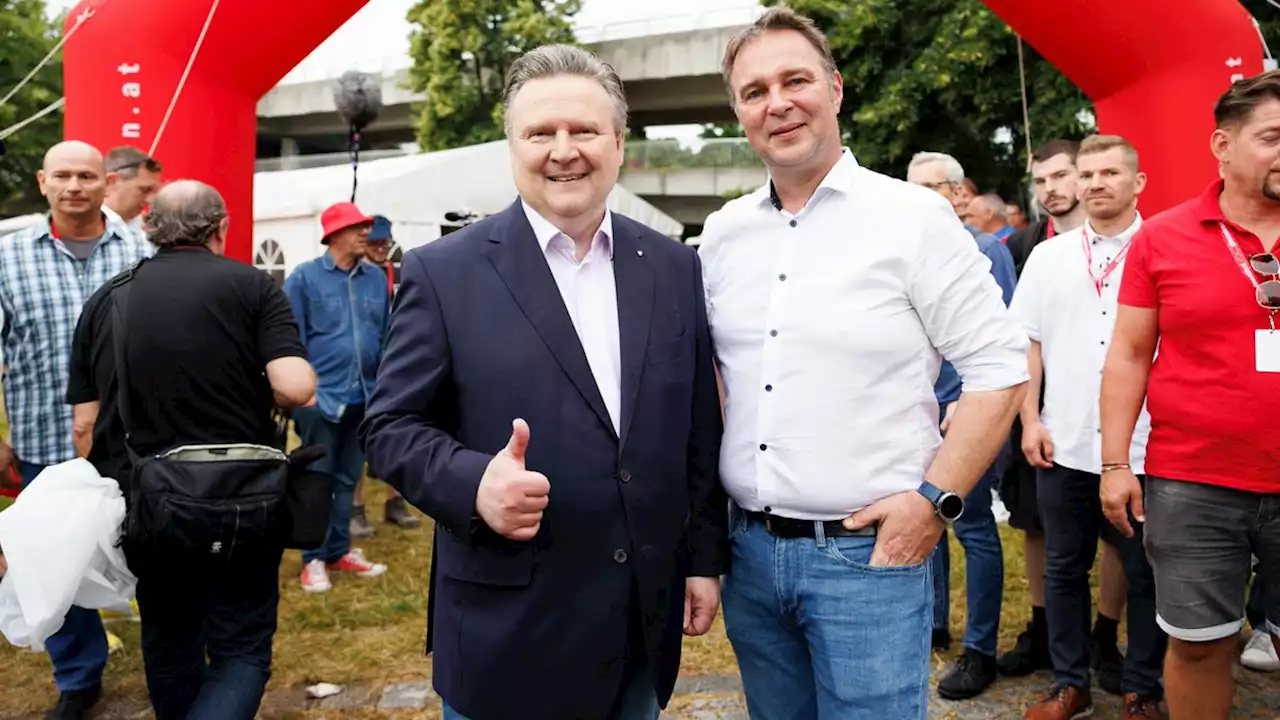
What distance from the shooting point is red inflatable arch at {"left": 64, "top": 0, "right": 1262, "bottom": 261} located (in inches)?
166

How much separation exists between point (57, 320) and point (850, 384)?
288 centimetres

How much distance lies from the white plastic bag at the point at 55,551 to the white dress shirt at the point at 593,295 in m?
1.77

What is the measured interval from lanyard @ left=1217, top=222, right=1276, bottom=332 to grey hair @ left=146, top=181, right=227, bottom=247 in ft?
9.14

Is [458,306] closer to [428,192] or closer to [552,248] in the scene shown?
[552,248]

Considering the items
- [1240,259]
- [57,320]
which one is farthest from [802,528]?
[57,320]

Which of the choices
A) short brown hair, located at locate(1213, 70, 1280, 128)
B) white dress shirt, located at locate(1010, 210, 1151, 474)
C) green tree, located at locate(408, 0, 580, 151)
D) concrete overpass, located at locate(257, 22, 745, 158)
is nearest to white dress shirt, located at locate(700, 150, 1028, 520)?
short brown hair, located at locate(1213, 70, 1280, 128)

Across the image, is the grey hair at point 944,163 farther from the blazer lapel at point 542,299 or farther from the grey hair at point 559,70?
the blazer lapel at point 542,299

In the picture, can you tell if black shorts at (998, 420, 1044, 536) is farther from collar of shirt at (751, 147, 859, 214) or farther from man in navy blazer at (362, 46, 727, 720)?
man in navy blazer at (362, 46, 727, 720)

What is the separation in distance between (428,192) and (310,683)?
438 inches

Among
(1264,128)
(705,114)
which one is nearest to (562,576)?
(1264,128)

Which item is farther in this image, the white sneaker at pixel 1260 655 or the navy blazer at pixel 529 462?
the white sneaker at pixel 1260 655

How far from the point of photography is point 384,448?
5.32 ft

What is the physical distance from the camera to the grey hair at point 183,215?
2732 millimetres

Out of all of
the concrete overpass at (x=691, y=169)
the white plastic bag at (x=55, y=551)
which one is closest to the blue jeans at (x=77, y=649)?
the white plastic bag at (x=55, y=551)
